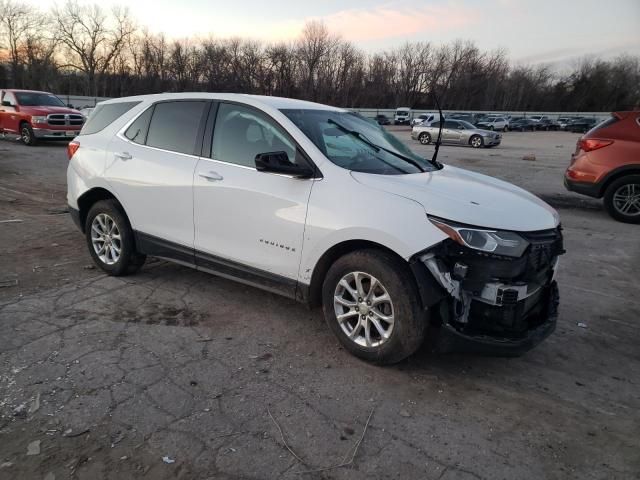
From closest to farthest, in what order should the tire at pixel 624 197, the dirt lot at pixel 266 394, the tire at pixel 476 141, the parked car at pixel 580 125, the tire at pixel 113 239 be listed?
1. the dirt lot at pixel 266 394
2. the tire at pixel 113 239
3. the tire at pixel 624 197
4. the tire at pixel 476 141
5. the parked car at pixel 580 125

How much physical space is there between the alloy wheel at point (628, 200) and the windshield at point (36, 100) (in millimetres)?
17951

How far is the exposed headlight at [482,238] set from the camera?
9.68 ft

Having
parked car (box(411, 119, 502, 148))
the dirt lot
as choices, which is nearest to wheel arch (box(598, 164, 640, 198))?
the dirt lot

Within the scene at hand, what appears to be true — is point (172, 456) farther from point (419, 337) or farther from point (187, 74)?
point (187, 74)

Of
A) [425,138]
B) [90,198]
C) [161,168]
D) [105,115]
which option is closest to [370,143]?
[161,168]

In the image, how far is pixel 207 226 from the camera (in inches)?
158

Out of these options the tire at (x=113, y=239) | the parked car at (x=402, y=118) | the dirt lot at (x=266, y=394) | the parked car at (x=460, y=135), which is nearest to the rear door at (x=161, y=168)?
the tire at (x=113, y=239)

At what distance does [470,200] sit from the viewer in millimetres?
3199

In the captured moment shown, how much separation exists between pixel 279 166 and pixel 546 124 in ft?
Result: 232

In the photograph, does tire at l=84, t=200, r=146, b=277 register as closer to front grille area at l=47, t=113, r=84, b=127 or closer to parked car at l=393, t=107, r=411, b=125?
front grille area at l=47, t=113, r=84, b=127

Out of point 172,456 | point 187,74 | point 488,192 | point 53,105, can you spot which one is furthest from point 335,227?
A: point 187,74

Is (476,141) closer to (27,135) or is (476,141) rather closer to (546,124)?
(27,135)

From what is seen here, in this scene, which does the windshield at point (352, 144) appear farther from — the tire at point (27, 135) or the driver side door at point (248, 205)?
the tire at point (27, 135)

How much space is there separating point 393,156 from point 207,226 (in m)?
1.70
